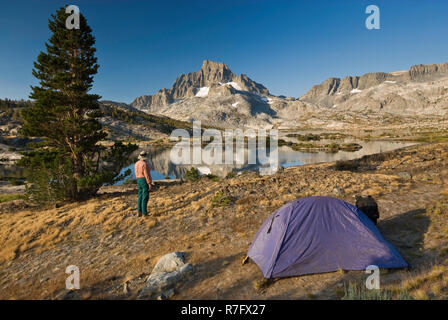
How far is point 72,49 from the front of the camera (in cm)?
1772

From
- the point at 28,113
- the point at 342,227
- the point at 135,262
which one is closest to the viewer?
the point at 342,227

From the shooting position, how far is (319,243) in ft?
21.8

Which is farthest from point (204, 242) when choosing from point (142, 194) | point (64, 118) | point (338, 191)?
point (64, 118)

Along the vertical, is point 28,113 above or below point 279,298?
above

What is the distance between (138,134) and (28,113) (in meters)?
127

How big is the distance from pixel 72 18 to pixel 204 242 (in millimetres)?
19976

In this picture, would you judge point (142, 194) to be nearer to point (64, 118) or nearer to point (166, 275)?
point (166, 275)

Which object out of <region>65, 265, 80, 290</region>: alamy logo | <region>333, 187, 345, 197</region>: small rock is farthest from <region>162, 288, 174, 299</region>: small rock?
<region>333, 187, 345, 197</region>: small rock

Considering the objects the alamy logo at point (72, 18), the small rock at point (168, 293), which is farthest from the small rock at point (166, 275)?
the alamy logo at point (72, 18)

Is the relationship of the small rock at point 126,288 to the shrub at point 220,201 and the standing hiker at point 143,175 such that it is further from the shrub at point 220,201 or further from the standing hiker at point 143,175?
the shrub at point 220,201

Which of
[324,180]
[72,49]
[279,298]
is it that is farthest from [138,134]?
[279,298]

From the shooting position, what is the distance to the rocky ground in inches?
233

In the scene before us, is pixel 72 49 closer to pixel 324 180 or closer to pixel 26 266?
pixel 26 266

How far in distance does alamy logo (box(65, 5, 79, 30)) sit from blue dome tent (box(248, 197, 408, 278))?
824 inches
